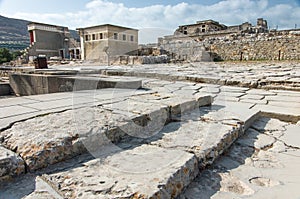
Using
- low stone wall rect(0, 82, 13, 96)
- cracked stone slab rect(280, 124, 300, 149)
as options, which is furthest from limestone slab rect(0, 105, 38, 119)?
low stone wall rect(0, 82, 13, 96)

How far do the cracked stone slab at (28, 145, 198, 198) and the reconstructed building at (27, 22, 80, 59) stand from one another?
23.0 meters

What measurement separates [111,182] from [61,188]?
0.74ft

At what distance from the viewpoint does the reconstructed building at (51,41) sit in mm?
21941

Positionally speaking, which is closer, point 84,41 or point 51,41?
point 84,41

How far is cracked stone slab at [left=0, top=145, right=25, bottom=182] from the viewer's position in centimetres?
97

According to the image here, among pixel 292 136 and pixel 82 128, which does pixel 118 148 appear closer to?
pixel 82 128

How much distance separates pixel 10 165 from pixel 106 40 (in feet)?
63.7

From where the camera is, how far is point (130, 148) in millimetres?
1413

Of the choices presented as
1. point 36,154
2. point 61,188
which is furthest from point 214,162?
point 36,154

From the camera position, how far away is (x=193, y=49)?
43.6ft

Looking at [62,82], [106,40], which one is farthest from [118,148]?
[106,40]

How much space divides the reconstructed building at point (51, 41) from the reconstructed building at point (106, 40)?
3163 mm

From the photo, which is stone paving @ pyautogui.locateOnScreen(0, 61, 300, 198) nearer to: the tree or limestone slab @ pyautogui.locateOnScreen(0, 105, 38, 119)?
limestone slab @ pyautogui.locateOnScreen(0, 105, 38, 119)

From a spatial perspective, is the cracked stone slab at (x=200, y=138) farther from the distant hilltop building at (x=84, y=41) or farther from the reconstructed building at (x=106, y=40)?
the reconstructed building at (x=106, y=40)
